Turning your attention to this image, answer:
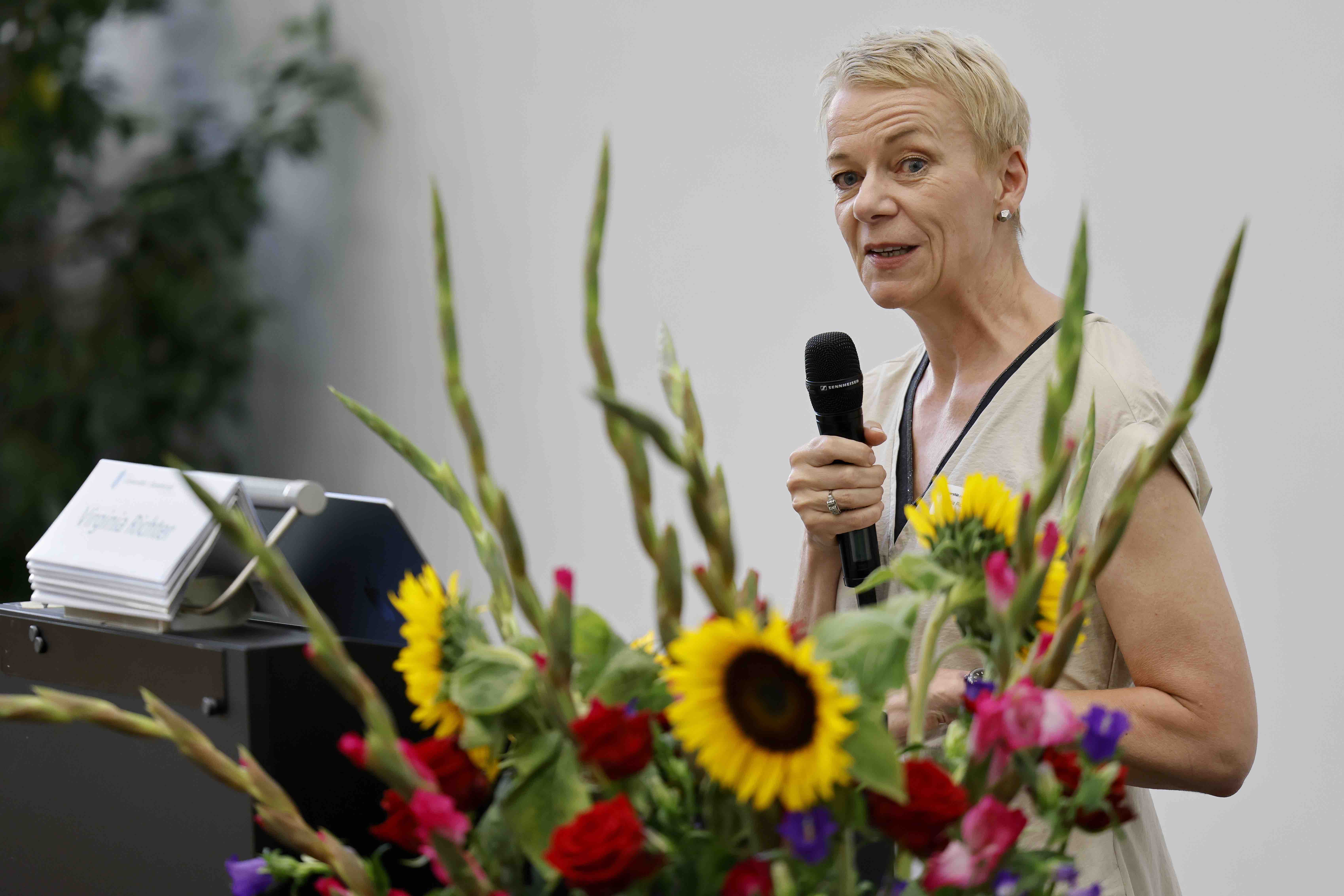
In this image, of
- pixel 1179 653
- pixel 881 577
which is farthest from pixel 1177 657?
pixel 881 577

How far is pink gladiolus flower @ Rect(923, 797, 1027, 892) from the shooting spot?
0.46 meters

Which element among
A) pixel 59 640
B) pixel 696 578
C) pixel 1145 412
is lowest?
pixel 59 640

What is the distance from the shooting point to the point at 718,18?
260cm

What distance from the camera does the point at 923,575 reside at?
0.54m

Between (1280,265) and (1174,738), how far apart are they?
1.06 metres

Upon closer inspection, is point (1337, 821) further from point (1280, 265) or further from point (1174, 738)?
point (1174, 738)

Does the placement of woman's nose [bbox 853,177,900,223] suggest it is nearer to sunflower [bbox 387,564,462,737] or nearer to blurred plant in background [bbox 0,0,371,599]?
sunflower [bbox 387,564,462,737]

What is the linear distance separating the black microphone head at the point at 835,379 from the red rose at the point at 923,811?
0.66 meters

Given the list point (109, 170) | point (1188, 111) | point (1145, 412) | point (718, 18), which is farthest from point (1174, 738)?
point (109, 170)

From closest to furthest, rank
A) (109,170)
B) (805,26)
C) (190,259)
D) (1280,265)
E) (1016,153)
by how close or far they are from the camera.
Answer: (1016,153) → (1280,265) → (805,26) → (190,259) → (109,170)

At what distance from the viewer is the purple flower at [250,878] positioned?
603mm

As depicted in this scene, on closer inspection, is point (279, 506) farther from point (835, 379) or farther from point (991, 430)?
point (991, 430)

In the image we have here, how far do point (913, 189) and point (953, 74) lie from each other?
0.12 meters

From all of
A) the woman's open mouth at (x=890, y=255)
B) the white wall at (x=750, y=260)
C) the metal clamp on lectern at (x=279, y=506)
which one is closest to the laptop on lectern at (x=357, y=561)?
the metal clamp on lectern at (x=279, y=506)
